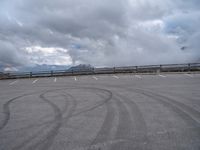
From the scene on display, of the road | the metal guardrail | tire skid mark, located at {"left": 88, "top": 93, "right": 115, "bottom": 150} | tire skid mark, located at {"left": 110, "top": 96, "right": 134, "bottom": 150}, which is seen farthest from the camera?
the metal guardrail

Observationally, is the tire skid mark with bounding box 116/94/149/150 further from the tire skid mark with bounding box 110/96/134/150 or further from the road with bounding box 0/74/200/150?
the tire skid mark with bounding box 110/96/134/150

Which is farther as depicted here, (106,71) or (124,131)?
(106,71)

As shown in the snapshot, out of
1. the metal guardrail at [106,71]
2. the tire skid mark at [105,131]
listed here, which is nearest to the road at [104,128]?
the tire skid mark at [105,131]

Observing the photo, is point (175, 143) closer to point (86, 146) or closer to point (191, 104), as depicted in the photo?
point (86, 146)

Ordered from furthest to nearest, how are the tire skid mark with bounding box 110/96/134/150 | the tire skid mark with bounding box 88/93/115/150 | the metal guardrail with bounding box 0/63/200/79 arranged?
the metal guardrail with bounding box 0/63/200/79
the tire skid mark with bounding box 88/93/115/150
the tire skid mark with bounding box 110/96/134/150

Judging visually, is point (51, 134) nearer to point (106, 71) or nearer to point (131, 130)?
point (131, 130)

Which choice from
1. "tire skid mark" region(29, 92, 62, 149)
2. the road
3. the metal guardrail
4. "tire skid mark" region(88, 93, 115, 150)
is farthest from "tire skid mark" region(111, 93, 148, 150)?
the metal guardrail

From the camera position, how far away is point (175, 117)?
5867 millimetres

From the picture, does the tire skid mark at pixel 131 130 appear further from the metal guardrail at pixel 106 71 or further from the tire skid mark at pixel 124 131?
the metal guardrail at pixel 106 71

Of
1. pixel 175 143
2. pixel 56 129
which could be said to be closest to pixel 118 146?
pixel 175 143

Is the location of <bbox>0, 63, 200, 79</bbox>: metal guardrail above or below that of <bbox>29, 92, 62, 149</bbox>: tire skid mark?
above

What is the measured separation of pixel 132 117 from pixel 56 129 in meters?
2.47

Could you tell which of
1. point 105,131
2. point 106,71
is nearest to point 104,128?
point 105,131

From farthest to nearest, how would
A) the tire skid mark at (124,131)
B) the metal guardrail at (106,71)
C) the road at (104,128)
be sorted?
1. the metal guardrail at (106,71)
2. the road at (104,128)
3. the tire skid mark at (124,131)
